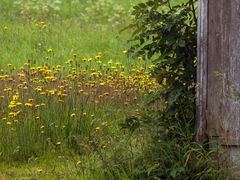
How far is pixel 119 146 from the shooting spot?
5633 mm

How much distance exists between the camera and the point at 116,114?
7578 millimetres

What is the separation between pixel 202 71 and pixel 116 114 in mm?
2308

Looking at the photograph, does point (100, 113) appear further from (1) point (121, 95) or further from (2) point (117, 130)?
(2) point (117, 130)

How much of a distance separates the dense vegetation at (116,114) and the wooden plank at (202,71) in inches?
3.2

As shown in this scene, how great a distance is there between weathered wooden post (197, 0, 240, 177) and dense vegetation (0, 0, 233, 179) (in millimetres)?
139

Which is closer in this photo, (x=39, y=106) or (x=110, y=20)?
(x=39, y=106)

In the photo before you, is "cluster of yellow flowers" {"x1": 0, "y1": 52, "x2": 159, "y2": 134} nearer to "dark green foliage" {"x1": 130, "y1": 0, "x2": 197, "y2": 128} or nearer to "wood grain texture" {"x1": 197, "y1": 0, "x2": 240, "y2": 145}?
"dark green foliage" {"x1": 130, "y1": 0, "x2": 197, "y2": 128}

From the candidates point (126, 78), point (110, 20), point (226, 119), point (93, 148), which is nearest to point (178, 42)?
point (226, 119)

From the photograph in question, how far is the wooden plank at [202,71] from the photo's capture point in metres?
5.38

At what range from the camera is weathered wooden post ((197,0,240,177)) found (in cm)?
531

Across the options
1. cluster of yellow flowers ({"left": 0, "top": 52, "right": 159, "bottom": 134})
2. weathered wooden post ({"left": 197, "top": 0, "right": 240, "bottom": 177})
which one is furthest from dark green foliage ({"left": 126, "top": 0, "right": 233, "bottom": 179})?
cluster of yellow flowers ({"left": 0, "top": 52, "right": 159, "bottom": 134})

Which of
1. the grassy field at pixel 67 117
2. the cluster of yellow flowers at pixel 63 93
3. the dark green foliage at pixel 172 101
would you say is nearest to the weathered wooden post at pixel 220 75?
the dark green foliage at pixel 172 101

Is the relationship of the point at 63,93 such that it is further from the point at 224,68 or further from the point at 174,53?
the point at 224,68

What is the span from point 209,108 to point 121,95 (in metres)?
2.65
